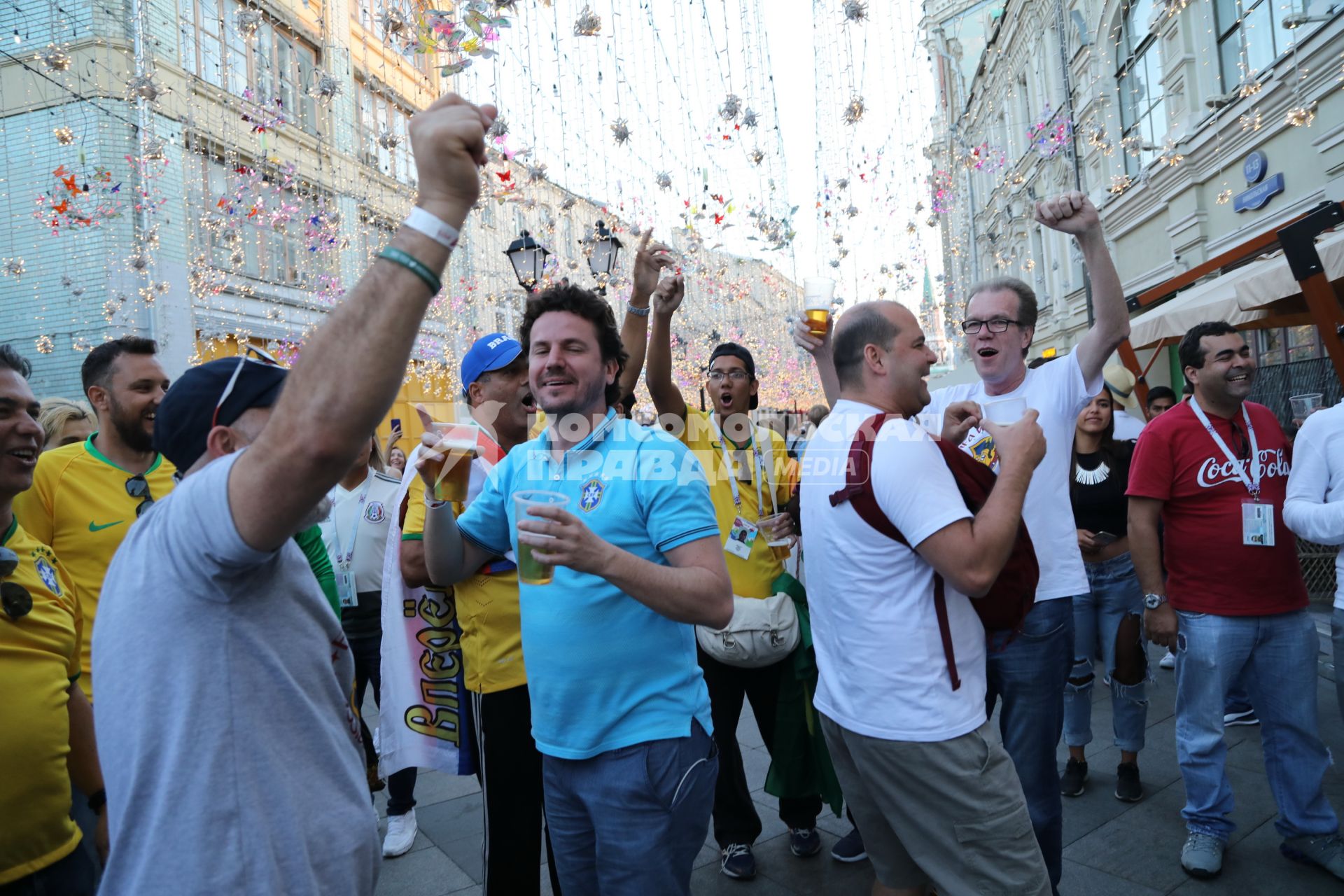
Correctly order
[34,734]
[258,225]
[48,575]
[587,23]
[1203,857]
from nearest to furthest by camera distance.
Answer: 1. [34,734]
2. [48,575]
3. [1203,857]
4. [587,23]
5. [258,225]

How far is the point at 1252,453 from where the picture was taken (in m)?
3.35

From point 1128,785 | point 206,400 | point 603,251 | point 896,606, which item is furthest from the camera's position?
point 603,251

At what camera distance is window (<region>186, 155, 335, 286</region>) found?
41.4 ft

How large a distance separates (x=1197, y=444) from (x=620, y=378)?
251cm

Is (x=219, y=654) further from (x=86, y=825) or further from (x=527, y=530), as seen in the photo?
(x=86, y=825)

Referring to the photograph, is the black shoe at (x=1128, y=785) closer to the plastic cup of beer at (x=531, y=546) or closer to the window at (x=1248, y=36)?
the plastic cup of beer at (x=531, y=546)

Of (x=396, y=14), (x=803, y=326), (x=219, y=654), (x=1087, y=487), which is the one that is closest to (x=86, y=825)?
(x=219, y=654)

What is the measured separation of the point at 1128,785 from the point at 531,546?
3604mm

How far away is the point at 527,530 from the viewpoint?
1714 millimetres

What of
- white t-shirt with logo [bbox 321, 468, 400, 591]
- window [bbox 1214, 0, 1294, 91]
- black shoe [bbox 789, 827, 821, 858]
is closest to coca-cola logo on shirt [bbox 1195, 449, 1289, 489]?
black shoe [bbox 789, 827, 821, 858]

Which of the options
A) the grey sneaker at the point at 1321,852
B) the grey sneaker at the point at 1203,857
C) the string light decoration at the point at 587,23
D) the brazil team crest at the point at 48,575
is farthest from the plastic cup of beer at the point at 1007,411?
the string light decoration at the point at 587,23

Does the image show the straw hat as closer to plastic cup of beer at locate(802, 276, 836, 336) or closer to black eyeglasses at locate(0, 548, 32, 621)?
plastic cup of beer at locate(802, 276, 836, 336)

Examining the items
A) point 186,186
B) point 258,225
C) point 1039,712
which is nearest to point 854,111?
point 1039,712

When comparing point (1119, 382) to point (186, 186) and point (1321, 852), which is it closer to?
point (1321, 852)
